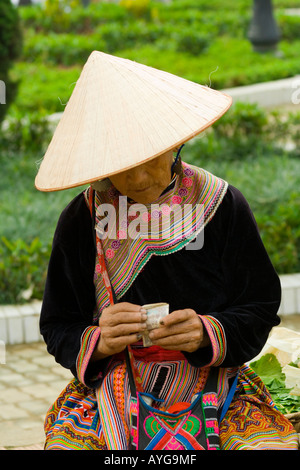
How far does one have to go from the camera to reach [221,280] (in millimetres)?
2600

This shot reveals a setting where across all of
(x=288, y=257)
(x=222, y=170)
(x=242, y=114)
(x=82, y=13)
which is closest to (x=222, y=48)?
(x=82, y=13)

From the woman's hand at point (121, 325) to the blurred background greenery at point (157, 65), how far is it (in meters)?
0.51

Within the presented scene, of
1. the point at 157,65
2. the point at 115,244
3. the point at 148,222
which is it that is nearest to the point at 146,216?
the point at 148,222

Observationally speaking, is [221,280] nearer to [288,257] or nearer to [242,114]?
[288,257]

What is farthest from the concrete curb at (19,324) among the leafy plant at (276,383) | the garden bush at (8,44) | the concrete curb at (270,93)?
the concrete curb at (270,93)

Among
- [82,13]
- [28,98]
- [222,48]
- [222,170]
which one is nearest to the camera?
[222,170]

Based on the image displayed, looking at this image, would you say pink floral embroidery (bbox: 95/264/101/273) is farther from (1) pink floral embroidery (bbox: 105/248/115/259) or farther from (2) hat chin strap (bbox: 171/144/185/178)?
(2) hat chin strap (bbox: 171/144/185/178)

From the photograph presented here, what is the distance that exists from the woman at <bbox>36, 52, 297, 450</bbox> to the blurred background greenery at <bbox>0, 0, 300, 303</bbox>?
0.83ft

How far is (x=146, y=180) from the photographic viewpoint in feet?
8.13

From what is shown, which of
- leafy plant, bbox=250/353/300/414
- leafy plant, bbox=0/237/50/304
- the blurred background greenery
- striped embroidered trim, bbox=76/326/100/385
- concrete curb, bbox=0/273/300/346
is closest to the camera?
striped embroidered trim, bbox=76/326/100/385

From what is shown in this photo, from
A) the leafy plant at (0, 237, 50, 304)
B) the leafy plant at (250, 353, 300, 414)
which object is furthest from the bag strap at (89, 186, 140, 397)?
the leafy plant at (0, 237, 50, 304)

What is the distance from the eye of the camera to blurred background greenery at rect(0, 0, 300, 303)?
5746mm

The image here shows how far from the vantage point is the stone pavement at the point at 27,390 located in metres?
3.86
